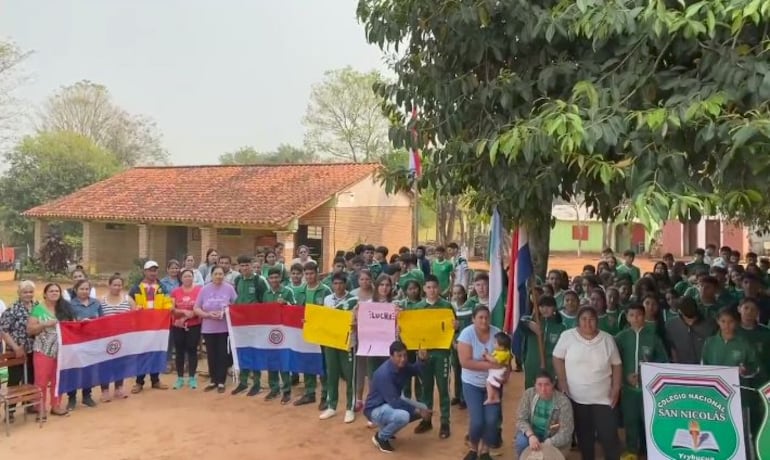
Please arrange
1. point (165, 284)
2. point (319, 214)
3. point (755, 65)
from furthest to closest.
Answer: point (319, 214)
point (165, 284)
point (755, 65)

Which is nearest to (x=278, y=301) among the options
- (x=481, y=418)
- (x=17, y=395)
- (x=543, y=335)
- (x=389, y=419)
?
(x=389, y=419)

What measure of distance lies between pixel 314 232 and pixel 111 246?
29.4ft

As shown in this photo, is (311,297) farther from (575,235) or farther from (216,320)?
(575,235)

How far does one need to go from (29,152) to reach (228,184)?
15603mm

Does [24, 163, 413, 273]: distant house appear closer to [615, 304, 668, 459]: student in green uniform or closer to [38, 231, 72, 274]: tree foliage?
[38, 231, 72, 274]: tree foliage

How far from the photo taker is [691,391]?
4969 mm

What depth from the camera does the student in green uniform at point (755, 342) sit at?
5074 millimetres

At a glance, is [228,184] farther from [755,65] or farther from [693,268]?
[755,65]

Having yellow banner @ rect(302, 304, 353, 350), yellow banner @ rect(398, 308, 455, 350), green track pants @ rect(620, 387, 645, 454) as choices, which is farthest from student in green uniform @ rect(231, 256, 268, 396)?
green track pants @ rect(620, 387, 645, 454)

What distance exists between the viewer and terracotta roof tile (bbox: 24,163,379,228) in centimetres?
2127

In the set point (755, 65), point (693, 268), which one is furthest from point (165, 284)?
point (693, 268)

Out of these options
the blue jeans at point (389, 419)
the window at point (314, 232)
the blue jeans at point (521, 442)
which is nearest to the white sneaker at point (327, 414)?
the blue jeans at point (389, 419)

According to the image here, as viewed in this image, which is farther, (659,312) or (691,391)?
(659,312)

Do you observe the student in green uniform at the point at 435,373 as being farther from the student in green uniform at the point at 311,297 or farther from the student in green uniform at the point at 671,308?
the student in green uniform at the point at 671,308
